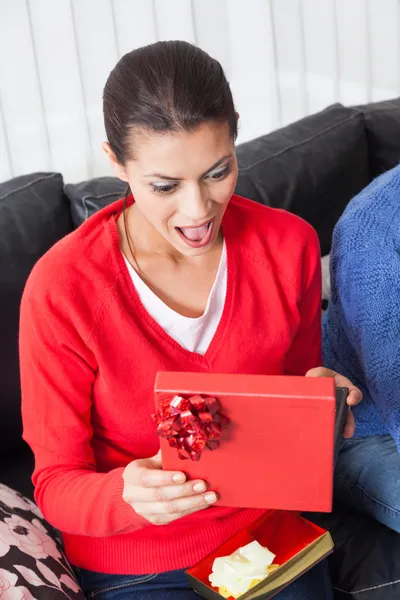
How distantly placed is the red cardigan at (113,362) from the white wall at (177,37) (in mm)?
739

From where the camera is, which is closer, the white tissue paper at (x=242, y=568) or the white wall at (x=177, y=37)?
the white tissue paper at (x=242, y=568)

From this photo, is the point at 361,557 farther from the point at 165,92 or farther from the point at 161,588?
the point at 165,92

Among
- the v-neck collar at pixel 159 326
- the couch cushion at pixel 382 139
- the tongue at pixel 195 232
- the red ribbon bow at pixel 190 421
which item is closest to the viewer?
the red ribbon bow at pixel 190 421

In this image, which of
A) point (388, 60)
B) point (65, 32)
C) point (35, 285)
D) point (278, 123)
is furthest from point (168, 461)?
point (388, 60)

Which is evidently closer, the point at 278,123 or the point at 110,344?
the point at 110,344

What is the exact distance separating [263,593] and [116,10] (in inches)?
55.2

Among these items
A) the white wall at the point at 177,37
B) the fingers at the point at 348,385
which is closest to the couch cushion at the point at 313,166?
the white wall at the point at 177,37

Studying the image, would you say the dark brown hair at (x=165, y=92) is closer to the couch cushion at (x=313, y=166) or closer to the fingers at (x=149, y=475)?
the fingers at (x=149, y=475)

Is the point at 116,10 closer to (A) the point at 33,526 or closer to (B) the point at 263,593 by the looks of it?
(A) the point at 33,526

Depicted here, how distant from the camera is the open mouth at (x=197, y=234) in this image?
122 centimetres

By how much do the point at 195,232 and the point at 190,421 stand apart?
318mm

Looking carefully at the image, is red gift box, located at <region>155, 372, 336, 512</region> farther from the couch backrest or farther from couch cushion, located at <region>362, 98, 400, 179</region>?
couch cushion, located at <region>362, 98, 400, 179</region>

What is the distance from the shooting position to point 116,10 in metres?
2.05

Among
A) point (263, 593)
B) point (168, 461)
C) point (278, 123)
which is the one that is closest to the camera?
point (168, 461)
